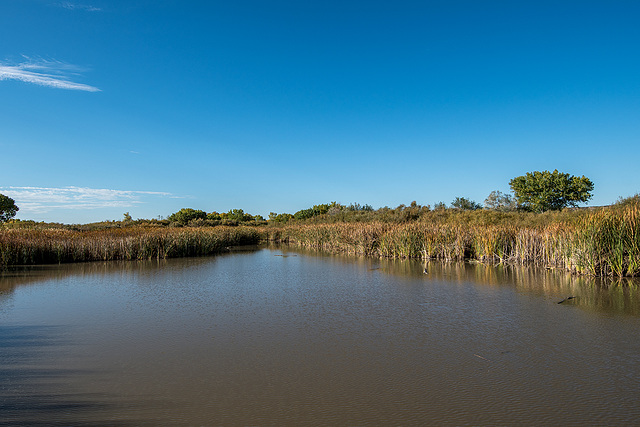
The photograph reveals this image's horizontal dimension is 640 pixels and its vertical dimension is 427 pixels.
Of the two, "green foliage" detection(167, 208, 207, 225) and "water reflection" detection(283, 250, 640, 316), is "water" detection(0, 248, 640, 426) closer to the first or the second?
"water reflection" detection(283, 250, 640, 316)

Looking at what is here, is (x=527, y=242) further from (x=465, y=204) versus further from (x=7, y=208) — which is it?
(x=7, y=208)

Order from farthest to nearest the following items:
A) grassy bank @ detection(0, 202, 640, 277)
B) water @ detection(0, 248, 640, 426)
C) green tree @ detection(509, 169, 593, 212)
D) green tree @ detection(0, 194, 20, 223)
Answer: green tree @ detection(0, 194, 20, 223), green tree @ detection(509, 169, 593, 212), grassy bank @ detection(0, 202, 640, 277), water @ detection(0, 248, 640, 426)

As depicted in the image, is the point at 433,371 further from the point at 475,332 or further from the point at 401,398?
the point at 475,332

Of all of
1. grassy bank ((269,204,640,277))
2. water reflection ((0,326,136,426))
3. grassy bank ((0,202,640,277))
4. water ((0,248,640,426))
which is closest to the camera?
water reflection ((0,326,136,426))

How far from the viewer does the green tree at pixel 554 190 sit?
1330 inches

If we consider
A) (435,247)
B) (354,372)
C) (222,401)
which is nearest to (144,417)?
(222,401)

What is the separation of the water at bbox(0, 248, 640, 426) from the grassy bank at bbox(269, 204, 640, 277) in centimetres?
140

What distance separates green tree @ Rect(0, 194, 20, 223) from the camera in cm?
4444

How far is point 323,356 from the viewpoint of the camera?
179 inches

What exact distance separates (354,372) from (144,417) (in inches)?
78.7

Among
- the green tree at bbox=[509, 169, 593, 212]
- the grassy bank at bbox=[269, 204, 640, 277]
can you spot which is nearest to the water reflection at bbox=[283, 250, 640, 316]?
the grassy bank at bbox=[269, 204, 640, 277]

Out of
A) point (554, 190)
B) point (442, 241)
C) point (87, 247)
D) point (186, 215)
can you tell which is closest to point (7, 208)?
point (186, 215)

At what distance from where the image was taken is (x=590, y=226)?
384 inches

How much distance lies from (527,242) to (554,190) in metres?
25.4
